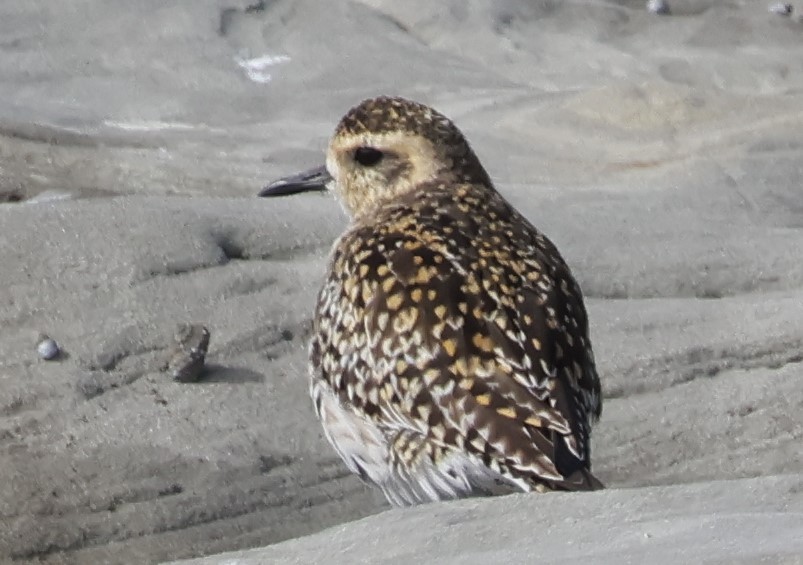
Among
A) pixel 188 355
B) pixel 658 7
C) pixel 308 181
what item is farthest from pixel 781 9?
pixel 188 355

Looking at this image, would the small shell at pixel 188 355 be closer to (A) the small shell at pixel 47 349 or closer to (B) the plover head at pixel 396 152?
(A) the small shell at pixel 47 349

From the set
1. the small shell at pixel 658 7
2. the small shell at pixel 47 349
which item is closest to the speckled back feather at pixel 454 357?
the small shell at pixel 47 349

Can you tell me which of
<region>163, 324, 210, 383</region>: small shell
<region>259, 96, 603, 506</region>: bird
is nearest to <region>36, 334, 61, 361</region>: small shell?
<region>163, 324, 210, 383</region>: small shell

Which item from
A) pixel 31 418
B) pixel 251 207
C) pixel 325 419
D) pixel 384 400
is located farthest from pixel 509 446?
pixel 251 207

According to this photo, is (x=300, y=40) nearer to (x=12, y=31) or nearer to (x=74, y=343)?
(x=12, y=31)

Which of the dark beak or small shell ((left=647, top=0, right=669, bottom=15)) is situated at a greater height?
the dark beak

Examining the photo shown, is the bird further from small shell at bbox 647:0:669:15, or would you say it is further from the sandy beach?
small shell at bbox 647:0:669:15
